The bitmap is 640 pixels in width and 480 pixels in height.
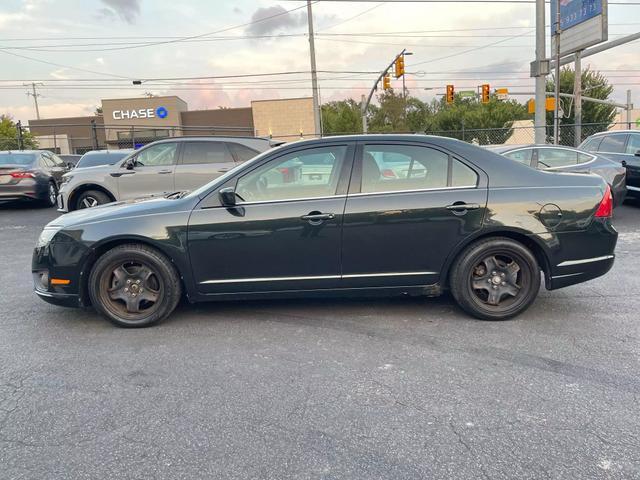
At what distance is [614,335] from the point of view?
399 cm

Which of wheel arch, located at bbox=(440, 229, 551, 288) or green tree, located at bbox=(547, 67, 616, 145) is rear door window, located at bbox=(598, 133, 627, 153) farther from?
green tree, located at bbox=(547, 67, 616, 145)

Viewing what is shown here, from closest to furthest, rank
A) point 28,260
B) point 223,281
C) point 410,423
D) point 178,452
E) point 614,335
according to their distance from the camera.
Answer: point 178,452, point 410,423, point 614,335, point 223,281, point 28,260

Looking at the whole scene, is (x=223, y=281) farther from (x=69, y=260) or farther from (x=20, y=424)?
(x=20, y=424)

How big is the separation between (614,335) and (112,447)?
3672 mm

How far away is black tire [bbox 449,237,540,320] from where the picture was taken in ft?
14.0

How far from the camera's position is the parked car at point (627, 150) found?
9.73 metres

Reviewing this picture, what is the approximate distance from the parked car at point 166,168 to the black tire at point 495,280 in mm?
5733

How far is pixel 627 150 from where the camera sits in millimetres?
9930

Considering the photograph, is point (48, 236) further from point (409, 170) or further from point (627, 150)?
point (627, 150)

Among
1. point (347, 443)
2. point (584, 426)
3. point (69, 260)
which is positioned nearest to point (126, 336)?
point (69, 260)

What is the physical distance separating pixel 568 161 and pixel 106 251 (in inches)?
319

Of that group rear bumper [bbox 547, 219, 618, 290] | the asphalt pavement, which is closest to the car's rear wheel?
the asphalt pavement

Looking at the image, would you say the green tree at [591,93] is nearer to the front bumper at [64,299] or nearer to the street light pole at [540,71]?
the street light pole at [540,71]

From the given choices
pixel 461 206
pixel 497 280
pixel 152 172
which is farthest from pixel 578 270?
pixel 152 172
